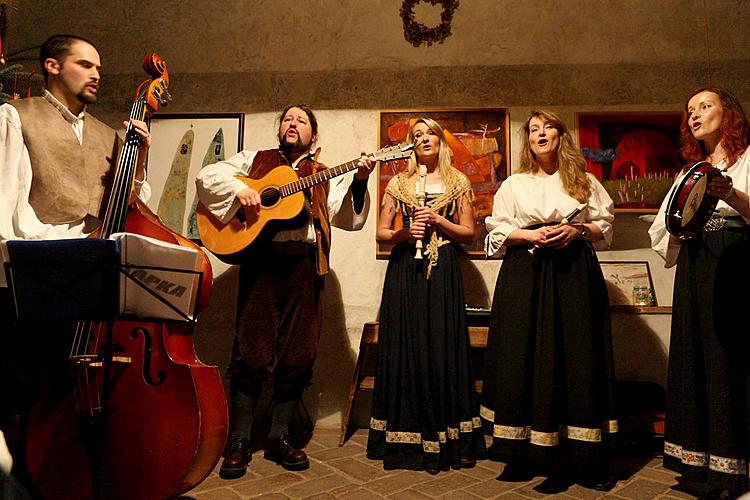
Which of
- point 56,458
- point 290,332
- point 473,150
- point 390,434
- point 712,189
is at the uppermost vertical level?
point 473,150

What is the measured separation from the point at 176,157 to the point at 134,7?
1458mm

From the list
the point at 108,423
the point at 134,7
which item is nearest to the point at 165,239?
the point at 108,423

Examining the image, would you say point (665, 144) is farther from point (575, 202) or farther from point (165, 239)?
point (165, 239)

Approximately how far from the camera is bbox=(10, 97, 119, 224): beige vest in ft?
6.90

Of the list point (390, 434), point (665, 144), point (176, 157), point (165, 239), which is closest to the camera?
point (165, 239)

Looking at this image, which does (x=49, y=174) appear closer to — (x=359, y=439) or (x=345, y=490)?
(x=345, y=490)

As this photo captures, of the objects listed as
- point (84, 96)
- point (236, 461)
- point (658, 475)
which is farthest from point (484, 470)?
point (84, 96)

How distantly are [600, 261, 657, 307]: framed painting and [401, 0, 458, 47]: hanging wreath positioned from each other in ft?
7.34

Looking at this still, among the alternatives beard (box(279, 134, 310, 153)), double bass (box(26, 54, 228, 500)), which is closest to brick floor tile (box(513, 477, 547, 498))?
double bass (box(26, 54, 228, 500))

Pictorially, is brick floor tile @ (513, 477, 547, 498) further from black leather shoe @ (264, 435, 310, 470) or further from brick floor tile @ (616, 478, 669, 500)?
black leather shoe @ (264, 435, 310, 470)

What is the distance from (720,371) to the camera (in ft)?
7.11

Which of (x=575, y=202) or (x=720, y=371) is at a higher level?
(x=575, y=202)

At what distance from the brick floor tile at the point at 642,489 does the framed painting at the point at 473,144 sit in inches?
69.1

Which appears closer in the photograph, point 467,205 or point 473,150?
point 467,205
